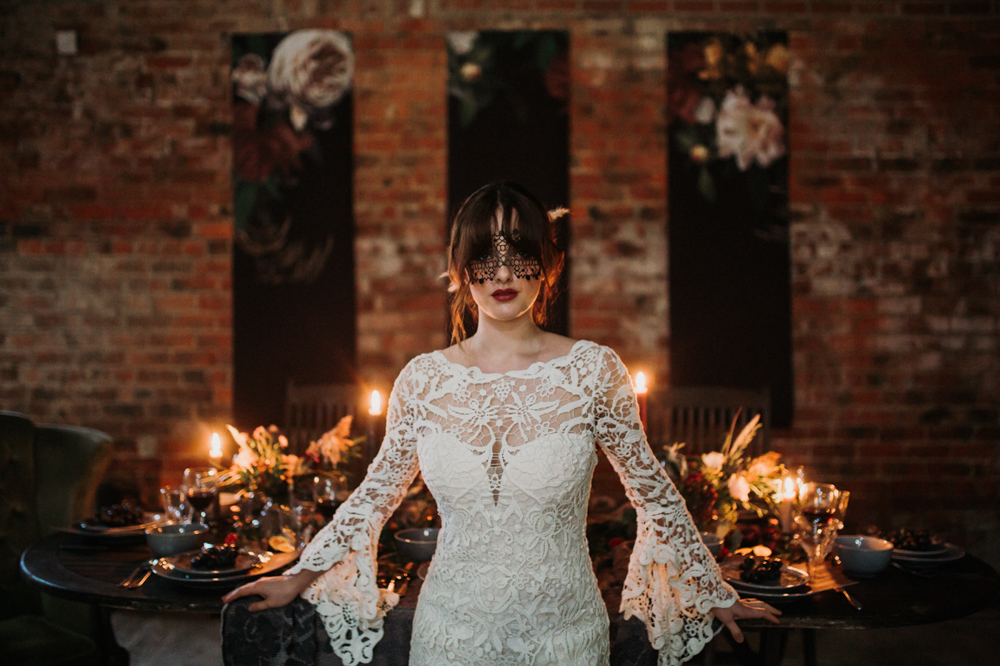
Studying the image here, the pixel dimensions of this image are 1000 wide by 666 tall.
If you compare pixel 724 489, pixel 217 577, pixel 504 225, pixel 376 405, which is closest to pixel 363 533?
pixel 217 577

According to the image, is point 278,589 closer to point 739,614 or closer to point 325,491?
point 325,491

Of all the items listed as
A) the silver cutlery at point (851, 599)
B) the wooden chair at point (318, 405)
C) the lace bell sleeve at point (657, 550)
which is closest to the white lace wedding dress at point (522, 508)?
the lace bell sleeve at point (657, 550)

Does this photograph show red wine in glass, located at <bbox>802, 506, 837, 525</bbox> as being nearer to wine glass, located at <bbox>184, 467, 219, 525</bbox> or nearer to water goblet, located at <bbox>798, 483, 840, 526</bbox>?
water goblet, located at <bbox>798, 483, 840, 526</bbox>

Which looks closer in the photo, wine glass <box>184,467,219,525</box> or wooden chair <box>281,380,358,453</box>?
wine glass <box>184,467,219,525</box>

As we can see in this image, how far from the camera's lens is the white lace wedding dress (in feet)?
4.33

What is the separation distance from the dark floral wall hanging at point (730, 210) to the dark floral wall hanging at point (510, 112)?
54 centimetres

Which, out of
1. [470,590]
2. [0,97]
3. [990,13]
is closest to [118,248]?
[0,97]

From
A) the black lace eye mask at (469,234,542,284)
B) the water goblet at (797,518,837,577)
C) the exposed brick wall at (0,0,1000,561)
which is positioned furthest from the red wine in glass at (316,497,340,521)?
the exposed brick wall at (0,0,1000,561)

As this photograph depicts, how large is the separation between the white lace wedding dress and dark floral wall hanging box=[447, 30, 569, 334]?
2.29 m

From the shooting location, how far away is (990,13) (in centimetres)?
370

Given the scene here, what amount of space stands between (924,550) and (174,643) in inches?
116

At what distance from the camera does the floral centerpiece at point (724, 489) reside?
2055 millimetres

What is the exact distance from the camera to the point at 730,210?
146 inches

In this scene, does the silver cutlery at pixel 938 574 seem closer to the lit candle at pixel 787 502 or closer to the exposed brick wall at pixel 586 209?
the lit candle at pixel 787 502
